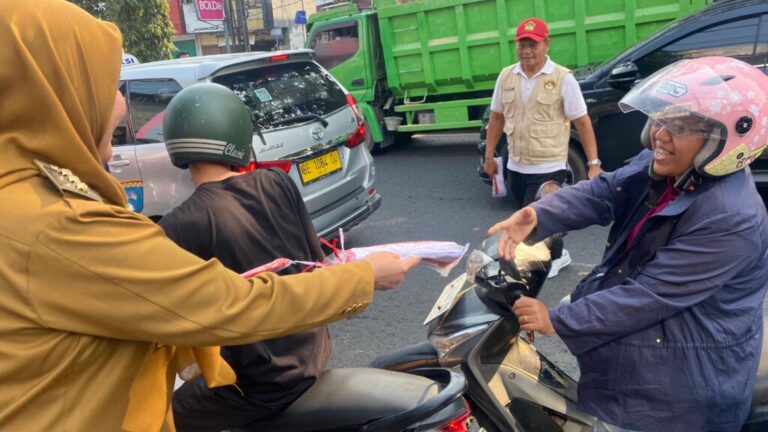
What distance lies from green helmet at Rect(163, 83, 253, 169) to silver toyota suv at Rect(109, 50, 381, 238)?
2.35 meters

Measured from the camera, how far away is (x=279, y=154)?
→ 446 cm

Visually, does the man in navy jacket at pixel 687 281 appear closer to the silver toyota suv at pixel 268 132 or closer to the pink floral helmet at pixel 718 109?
the pink floral helmet at pixel 718 109

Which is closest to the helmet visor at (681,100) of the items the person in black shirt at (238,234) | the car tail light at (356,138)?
the person in black shirt at (238,234)

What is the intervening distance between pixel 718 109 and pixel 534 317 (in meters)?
0.71

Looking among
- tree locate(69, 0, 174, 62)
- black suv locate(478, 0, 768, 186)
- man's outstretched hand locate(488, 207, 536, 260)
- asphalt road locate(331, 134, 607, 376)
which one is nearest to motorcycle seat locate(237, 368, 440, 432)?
man's outstretched hand locate(488, 207, 536, 260)

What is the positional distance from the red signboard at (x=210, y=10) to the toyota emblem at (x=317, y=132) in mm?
17543

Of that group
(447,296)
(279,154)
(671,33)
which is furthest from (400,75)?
(447,296)

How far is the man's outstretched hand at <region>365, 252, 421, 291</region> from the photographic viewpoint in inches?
55.9

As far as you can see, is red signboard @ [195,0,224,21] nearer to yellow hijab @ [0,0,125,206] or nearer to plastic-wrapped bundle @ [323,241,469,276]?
plastic-wrapped bundle @ [323,241,469,276]

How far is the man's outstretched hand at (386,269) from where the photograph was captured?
1.42 m

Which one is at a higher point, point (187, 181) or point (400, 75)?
point (400, 75)

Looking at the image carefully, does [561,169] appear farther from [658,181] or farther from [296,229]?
A: [296,229]

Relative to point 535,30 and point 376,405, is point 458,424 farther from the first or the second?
point 535,30

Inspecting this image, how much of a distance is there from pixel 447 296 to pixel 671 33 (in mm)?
4806
